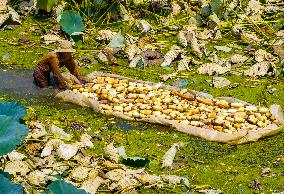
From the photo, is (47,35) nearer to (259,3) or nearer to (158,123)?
(158,123)

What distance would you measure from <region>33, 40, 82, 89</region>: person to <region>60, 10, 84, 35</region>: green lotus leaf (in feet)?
2.95

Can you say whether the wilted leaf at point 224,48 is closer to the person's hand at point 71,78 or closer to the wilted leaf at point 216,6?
the wilted leaf at point 216,6

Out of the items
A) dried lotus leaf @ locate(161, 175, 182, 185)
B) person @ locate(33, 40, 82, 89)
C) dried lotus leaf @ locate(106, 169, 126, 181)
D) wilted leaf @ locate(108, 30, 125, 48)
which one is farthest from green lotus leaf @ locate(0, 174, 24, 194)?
wilted leaf @ locate(108, 30, 125, 48)

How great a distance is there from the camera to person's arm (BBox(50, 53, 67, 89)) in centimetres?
564

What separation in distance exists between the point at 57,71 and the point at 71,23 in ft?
3.60

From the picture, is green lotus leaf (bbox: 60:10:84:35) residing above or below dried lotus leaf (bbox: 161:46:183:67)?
above

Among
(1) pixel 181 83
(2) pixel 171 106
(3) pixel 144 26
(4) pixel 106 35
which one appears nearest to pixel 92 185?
(2) pixel 171 106

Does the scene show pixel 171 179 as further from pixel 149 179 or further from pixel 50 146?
pixel 50 146

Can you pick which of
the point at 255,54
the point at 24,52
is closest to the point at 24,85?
the point at 24,52

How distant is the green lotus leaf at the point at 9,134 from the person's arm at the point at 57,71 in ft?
12.2

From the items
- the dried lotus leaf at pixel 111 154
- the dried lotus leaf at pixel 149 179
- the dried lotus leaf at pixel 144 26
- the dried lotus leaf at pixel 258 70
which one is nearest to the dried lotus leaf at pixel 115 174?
the dried lotus leaf at pixel 149 179

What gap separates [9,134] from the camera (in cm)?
192

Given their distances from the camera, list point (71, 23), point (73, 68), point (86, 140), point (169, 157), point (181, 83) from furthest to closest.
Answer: point (71, 23), point (181, 83), point (73, 68), point (86, 140), point (169, 157)

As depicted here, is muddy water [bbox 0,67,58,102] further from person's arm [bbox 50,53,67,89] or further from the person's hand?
the person's hand
